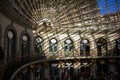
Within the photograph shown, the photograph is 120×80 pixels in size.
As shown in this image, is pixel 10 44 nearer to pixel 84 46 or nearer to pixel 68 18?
pixel 68 18

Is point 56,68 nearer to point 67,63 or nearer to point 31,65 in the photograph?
point 67,63

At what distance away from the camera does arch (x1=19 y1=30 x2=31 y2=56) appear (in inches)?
1291

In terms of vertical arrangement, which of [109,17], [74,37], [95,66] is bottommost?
[95,66]

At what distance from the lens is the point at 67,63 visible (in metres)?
39.3

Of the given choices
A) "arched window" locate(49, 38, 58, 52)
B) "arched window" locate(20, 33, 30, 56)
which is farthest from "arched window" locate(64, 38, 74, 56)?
"arched window" locate(20, 33, 30, 56)

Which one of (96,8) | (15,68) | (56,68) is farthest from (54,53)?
(15,68)

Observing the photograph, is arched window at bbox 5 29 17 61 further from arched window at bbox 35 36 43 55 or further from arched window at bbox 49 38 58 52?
arched window at bbox 49 38 58 52

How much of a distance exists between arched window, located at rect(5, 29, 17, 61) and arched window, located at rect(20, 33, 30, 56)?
7.35 ft

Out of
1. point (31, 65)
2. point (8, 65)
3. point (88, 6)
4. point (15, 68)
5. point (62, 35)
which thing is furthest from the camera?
point (62, 35)

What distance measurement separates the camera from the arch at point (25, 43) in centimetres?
3278

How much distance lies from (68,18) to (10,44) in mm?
11884

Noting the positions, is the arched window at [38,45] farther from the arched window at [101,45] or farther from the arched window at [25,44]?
the arched window at [101,45]

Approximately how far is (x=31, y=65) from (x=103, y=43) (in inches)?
614

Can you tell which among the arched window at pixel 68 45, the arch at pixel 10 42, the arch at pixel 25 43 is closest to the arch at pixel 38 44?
the arch at pixel 25 43
